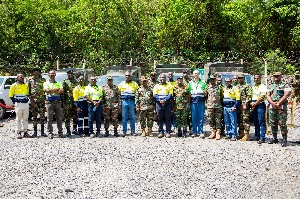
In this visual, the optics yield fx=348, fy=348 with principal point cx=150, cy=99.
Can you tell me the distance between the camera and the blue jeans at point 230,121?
9.65 m

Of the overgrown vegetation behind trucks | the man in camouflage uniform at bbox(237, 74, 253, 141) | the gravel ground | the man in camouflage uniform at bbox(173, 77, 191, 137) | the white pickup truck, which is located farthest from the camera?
the overgrown vegetation behind trucks

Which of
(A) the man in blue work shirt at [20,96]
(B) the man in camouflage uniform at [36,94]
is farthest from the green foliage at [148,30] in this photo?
(A) the man in blue work shirt at [20,96]

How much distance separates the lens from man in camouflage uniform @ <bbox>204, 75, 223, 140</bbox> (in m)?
9.84

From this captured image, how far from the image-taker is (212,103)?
9867mm

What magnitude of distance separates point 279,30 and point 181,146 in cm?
2266

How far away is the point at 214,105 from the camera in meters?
9.83

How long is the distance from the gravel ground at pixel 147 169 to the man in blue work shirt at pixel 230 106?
0.54 meters

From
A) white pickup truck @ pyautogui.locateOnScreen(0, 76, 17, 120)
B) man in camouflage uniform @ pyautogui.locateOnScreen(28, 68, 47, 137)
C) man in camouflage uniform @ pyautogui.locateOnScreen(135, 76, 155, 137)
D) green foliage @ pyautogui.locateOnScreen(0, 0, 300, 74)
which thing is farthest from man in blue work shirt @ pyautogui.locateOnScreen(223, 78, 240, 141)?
green foliage @ pyautogui.locateOnScreen(0, 0, 300, 74)

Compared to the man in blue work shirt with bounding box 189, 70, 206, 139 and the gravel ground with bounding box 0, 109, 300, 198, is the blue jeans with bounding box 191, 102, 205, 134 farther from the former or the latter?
the gravel ground with bounding box 0, 109, 300, 198

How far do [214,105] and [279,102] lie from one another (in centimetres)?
184

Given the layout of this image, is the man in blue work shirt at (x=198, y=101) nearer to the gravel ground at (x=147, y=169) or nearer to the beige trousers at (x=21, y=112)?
the gravel ground at (x=147, y=169)

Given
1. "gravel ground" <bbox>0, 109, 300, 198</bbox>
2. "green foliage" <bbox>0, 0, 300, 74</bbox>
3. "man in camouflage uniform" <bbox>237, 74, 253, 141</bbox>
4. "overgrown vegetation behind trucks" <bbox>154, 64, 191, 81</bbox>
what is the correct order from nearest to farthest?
1. "gravel ground" <bbox>0, 109, 300, 198</bbox>
2. "man in camouflage uniform" <bbox>237, 74, 253, 141</bbox>
3. "overgrown vegetation behind trucks" <bbox>154, 64, 191, 81</bbox>
4. "green foliage" <bbox>0, 0, 300, 74</bbox>

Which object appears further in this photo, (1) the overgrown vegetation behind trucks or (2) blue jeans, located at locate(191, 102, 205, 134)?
(1) the overgrown vegetation behind trucks

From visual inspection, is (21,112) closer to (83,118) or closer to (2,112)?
(83,118)
